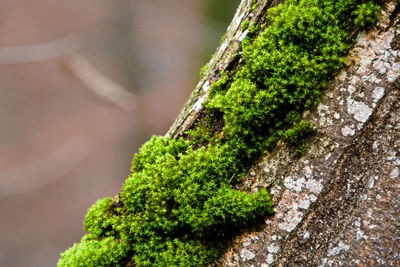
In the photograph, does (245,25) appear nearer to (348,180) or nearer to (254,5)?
(254,5)

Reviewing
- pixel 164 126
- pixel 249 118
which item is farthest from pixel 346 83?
pixel 164 126

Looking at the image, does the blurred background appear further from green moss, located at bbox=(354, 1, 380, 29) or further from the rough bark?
green moss, located at bbox=(354, 1, 380, 29)

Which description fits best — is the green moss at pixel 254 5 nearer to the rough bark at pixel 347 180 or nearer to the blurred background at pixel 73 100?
the rough bark at pixel 347 180

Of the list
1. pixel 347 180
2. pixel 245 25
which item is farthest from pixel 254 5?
pixel 347 180

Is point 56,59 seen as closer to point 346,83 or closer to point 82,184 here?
point 82,184

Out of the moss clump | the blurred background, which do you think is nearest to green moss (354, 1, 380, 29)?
the moss clump
